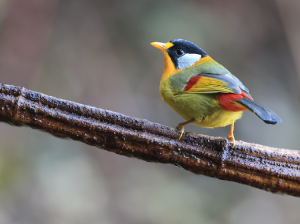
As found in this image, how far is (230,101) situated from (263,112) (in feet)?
1.08

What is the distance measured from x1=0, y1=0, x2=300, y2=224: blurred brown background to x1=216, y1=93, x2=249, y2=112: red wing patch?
2.04 m

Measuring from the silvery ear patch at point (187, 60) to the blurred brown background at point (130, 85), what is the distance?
6.04 feet

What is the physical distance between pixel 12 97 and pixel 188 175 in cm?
280

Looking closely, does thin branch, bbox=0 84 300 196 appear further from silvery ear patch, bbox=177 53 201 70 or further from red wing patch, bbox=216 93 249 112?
silvery ear patch, bbox=177 53 201 70

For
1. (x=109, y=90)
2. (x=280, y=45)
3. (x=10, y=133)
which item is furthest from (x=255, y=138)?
(x=10, y=133)

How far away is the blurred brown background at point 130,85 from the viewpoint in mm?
3334

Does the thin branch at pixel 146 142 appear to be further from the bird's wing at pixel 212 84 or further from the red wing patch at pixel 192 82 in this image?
the red wing patch at pixel 192 82

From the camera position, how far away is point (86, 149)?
3.72 m

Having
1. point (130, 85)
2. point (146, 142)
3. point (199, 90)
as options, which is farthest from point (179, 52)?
point (130, 85)

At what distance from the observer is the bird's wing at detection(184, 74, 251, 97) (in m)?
1.74

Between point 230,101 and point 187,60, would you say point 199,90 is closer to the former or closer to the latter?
point 230,101

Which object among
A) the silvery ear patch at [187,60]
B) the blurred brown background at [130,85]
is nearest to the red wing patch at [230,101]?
the silvery ear patch at [187,60]

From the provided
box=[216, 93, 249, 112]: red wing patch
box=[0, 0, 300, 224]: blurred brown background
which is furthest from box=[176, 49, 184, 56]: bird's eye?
box=[0, 0, 300, 224]: blurred brown background

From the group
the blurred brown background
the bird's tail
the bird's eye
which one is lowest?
the blurred brown background
